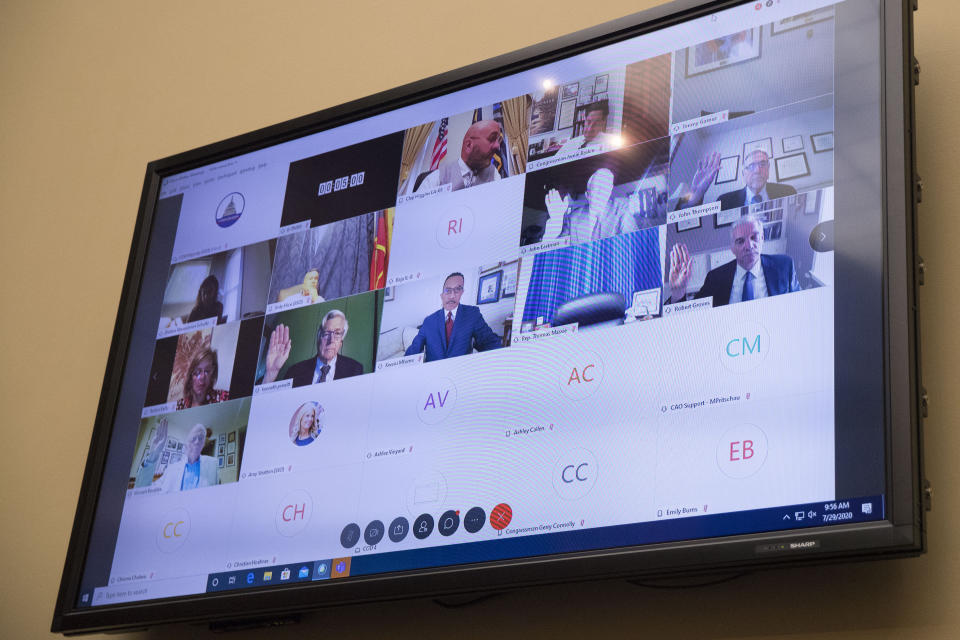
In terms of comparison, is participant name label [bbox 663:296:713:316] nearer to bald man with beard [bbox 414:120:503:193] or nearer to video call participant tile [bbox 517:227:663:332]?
video call participant tile [bbox 517:227:663:332]

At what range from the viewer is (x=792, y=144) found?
1.50m

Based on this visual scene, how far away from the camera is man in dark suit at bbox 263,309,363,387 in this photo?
1.77 metres

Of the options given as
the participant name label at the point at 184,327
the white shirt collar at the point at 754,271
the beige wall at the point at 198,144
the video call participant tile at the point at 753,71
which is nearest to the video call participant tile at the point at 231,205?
the participant name label at the point at 184,327

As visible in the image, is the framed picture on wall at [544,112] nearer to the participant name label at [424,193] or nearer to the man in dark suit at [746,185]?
the participant name label at [424,193]

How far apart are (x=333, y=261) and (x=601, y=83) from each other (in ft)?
1.70

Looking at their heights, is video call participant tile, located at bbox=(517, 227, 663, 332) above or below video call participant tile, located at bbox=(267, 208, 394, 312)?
below

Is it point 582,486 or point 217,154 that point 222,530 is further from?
point 217,154

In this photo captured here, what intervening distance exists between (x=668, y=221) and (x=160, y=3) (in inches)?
63.8

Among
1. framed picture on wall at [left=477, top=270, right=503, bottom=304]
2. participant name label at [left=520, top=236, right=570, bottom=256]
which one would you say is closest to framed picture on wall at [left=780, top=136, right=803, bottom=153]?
participant name label at [left=520, top=236, right=570, bottom=256]

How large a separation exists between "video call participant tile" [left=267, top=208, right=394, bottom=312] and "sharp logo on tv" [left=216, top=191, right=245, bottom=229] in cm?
15

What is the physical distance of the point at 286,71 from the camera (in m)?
2.36

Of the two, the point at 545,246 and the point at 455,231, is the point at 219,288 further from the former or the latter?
the point at 545,246

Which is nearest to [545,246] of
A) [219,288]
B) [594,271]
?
[594,271]

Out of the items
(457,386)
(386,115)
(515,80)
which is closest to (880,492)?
(457,386)
